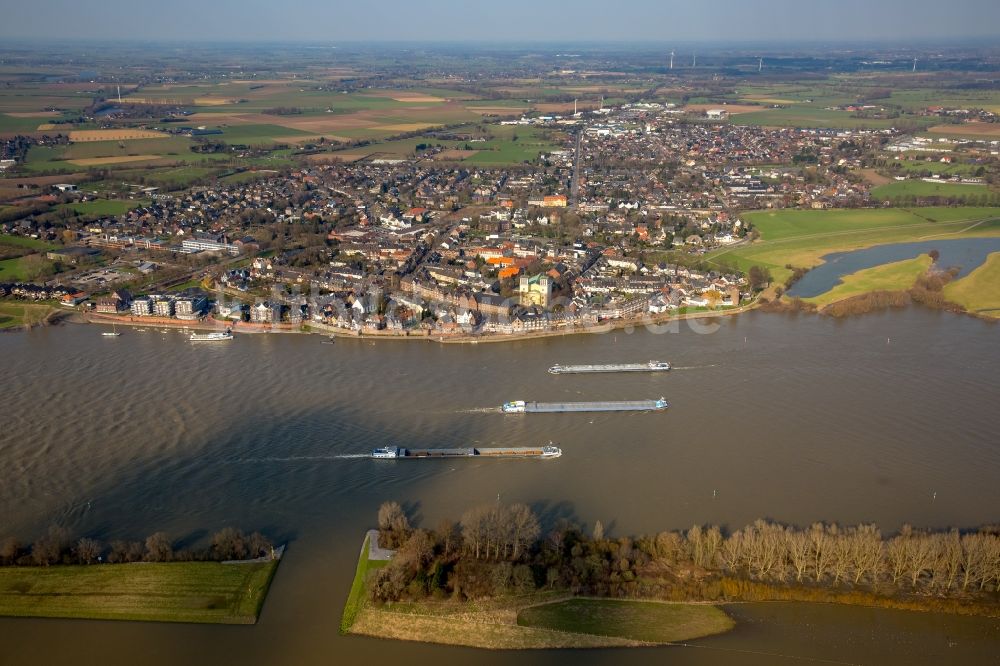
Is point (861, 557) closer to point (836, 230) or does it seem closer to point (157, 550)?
point (157, 550)

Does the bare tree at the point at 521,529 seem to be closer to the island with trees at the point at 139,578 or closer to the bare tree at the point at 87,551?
the island with trees at the point at 139,578

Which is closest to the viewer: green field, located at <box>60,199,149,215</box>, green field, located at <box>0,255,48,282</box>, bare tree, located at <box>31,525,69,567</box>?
bare tree, located at <box>31,525,69,567</box>

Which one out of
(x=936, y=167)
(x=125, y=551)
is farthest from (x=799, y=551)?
(x=936, y=167)

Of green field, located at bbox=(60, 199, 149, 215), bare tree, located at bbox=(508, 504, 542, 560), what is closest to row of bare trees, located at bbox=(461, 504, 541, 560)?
bare tree, located at bbox=(508, 504, 542, 560)

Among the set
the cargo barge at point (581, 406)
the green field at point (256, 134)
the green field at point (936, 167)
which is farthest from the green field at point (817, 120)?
the cargo barge at point (581, 406)

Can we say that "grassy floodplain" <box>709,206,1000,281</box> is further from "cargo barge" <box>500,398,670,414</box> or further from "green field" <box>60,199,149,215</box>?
"green field" <box>60,199,149,215</box>

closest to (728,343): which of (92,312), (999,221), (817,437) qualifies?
(817,437)
